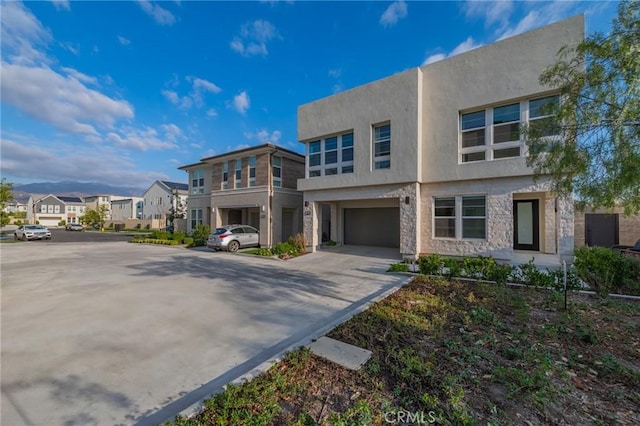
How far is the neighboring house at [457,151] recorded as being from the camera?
980 centimetres

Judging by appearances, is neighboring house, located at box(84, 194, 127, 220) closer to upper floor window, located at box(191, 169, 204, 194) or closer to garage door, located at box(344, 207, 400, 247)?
upper floor window, located at box(191, 169, 204, 194)

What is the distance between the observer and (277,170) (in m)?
17.5

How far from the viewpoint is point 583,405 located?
2734 millimetres

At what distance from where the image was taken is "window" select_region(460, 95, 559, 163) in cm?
991

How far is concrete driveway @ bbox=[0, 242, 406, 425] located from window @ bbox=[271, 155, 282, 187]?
8562mm

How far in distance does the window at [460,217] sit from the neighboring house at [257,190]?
9.45 metres

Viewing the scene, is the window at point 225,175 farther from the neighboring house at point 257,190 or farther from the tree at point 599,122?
the tree at point 599,122

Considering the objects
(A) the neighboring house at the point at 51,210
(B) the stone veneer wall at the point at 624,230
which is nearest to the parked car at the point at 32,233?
(B) the stone veneer wall at the point at 624,230

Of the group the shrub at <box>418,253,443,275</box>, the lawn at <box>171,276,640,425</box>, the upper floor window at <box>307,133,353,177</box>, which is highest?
the upper floor window at <box>307,133,353,177</box>

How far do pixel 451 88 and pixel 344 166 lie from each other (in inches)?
225

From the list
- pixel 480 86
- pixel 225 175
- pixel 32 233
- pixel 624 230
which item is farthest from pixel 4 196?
pixel 624 230

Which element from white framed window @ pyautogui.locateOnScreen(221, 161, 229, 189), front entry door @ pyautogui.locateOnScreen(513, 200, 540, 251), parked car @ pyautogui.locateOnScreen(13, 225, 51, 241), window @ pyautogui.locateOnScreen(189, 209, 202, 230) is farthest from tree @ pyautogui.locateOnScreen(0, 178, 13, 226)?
front entry door @ pyautogui.locateOnScreen(513, 200, 540, 251)

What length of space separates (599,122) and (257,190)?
50.6 feet

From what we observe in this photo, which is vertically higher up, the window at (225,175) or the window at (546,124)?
the window at (225,175)
